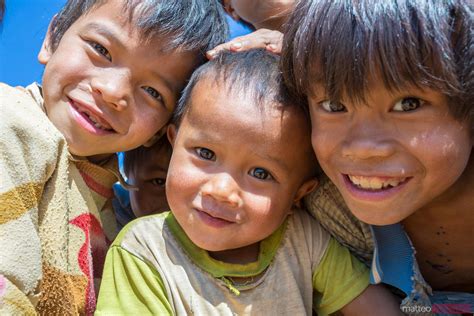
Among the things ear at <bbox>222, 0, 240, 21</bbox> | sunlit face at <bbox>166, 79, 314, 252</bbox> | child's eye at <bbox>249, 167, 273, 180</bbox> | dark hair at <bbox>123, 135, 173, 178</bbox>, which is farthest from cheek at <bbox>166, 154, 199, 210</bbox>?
ear at <bbox>222, 0, 240, 21</bbox>

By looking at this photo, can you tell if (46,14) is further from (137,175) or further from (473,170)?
(473,170)

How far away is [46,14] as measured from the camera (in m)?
2.02

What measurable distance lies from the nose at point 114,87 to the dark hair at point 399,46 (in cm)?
42

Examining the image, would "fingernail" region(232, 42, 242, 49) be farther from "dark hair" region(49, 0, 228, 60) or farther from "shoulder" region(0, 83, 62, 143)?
"shoulder" region(0, 83, 62, 143)

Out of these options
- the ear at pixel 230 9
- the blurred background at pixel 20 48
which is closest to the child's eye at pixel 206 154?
the ear at pixel 230 9

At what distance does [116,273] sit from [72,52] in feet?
1.46

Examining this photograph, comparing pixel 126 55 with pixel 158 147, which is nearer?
pixel 126 55

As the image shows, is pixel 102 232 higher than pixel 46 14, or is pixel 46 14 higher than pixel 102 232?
pixel 46 14

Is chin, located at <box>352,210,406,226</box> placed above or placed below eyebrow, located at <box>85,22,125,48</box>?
below

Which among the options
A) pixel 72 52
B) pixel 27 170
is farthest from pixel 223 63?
pixel 27 170

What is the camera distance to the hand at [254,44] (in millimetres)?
1263

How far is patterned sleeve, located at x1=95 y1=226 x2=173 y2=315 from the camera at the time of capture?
1.07 meters

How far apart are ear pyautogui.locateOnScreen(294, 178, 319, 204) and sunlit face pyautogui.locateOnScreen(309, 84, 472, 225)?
17cm

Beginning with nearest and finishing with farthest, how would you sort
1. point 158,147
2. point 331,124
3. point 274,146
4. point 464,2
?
point 464,2, point 331,124, point 274,146, point 158,147
